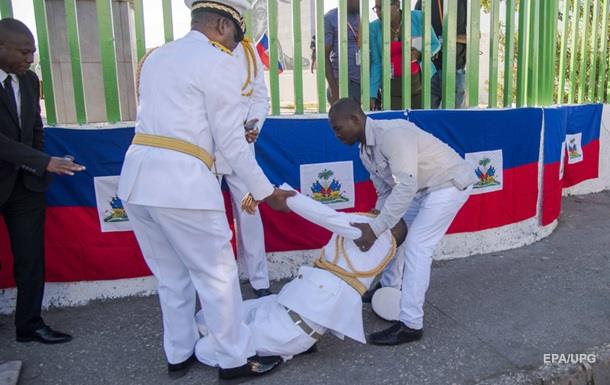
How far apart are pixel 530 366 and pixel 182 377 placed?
1.93 m

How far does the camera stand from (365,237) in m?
3.01

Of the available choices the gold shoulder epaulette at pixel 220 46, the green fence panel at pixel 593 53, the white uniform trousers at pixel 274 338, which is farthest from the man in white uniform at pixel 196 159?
the green fence panel at pixel 593 53

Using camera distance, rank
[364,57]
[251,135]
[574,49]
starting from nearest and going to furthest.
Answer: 1. [251,135]
2. [364,57]
3. [574,49]

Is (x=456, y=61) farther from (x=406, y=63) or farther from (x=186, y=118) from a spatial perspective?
(x=186, y=118)

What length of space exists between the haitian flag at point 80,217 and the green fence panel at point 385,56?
2133mm

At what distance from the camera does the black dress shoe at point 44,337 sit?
347 cm

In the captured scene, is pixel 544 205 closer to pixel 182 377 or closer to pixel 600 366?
pixel 600 366

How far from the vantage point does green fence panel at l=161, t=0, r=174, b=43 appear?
404 cm

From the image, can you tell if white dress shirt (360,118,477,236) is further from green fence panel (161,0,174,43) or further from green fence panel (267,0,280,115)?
green fence panel (161,0,174,43)

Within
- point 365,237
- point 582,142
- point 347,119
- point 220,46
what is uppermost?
point 220,46

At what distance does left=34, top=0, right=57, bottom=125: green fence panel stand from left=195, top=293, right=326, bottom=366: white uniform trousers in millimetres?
2033

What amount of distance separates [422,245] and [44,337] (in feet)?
7.89

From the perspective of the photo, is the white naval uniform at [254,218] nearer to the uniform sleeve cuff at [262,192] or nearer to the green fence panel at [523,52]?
the uniform sleeve cuff at [262,192]

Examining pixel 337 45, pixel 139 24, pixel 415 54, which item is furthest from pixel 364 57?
pixel 139 24
